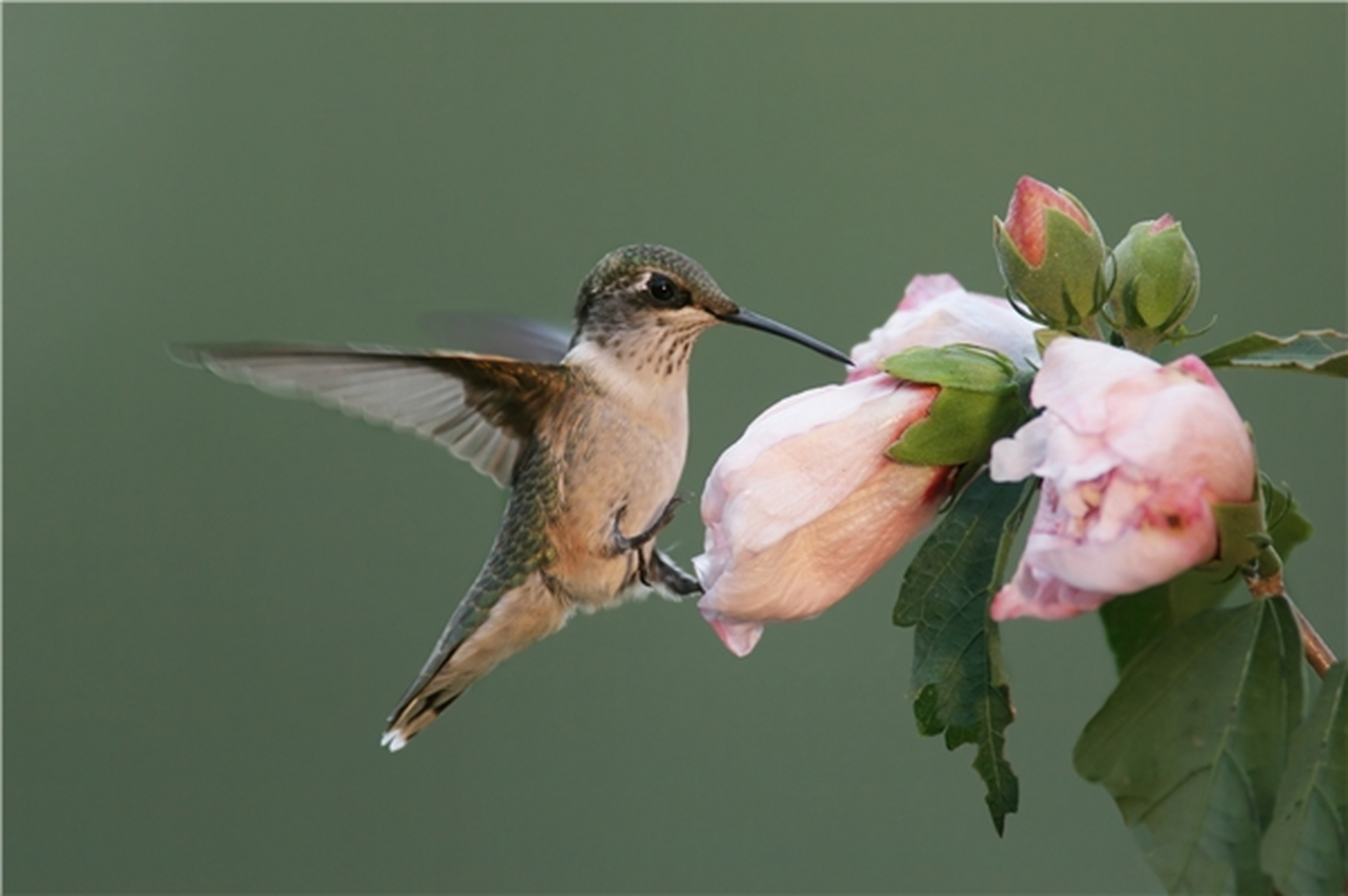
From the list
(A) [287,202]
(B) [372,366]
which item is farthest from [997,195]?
(B) [372,366]

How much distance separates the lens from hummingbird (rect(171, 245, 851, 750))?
198 centimetres

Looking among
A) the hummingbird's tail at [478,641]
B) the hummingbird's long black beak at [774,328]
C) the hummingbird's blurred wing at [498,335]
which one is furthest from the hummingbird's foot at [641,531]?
the hummingbird's blurred wing at [498,335]

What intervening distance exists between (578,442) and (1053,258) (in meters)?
0.95

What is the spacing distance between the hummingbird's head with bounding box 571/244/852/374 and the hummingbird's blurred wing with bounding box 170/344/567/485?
0.33 ft

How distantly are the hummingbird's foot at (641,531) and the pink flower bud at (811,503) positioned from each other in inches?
25.0

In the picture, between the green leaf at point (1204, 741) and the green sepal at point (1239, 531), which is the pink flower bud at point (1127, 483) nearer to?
the green sepal at point (1239, 531)

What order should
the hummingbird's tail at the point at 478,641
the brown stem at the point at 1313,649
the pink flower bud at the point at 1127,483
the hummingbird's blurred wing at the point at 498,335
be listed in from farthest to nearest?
the hummingbird's blurred wing at the point at 498,335 → the hummingbird's tail at the point at 478,641 → the brown stem at the point at 1313,649 → the pink flower bud at the point at 1127,483

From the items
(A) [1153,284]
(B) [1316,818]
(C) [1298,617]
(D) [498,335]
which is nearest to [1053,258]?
(A) [1153,284]

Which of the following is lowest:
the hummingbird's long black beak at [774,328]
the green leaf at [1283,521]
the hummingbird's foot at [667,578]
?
the hummingbird's foot at [667,578]

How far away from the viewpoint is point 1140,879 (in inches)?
126

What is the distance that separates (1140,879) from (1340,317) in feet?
4.93

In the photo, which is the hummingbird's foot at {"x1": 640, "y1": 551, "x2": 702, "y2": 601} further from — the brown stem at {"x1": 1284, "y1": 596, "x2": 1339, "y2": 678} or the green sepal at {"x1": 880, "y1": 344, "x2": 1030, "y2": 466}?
the brown stem at {"x1": 1284, "y1": 596, "x2": 1339, "y2": 678}

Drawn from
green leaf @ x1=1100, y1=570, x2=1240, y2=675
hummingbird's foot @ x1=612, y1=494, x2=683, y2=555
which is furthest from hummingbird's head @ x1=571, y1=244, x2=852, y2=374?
green leaf @ x1=1100, y1=570, x2=1240, y2=675

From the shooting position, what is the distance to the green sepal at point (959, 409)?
46.3 inches
